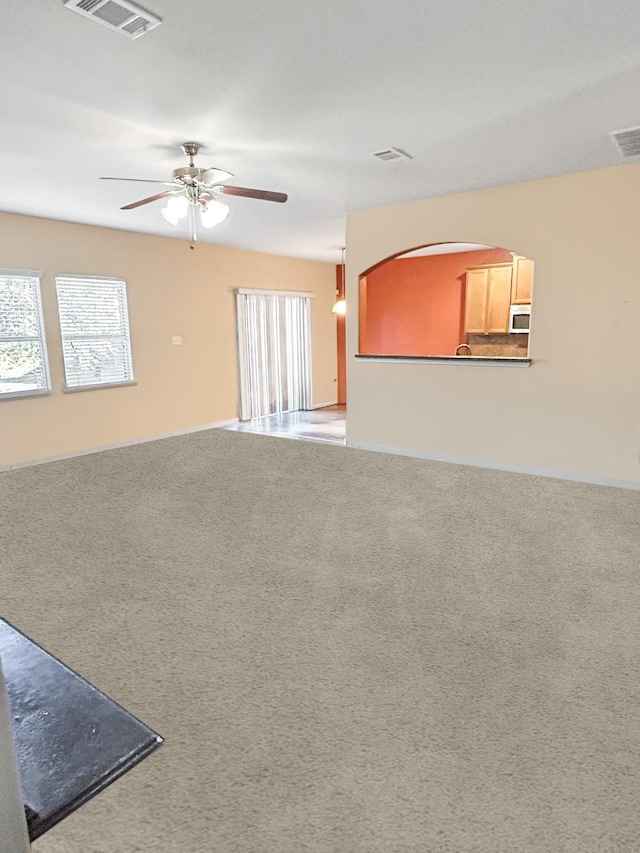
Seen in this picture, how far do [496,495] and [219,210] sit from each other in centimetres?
290

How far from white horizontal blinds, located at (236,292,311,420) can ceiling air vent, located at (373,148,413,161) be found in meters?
4.04

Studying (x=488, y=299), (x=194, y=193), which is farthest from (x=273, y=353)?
(x=194, y=193)

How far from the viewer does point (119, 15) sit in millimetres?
1859

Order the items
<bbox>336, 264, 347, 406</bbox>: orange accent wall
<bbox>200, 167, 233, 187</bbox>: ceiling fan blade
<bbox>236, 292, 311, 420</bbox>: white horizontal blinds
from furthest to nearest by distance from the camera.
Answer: <bbox>336, 264, 347, 406</bbox>: orange accent wall
<bbox>236, 292, 311, 420</bbox>: white horizontal blinds
<bbox>200, 167, 233, 187</bbox>: ceiling fan blade

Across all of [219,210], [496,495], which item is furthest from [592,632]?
[219,210]

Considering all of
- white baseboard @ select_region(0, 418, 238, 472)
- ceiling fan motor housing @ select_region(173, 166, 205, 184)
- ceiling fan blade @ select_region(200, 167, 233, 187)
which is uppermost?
ceiling fan blade @ select_region(200, 167, 233, 187)

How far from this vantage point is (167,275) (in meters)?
6.14

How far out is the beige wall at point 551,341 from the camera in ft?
12.4

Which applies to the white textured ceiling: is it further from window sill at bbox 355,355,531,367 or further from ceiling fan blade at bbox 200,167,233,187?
window sill at bbox 355,355,531,367

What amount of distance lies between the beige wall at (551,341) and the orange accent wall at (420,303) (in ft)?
6.73

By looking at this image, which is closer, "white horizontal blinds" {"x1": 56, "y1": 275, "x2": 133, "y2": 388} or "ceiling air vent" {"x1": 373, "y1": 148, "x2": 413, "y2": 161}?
"ceiling air vent" {"x1": 373, "y1": 148, "x2": 413, "y2": 161}

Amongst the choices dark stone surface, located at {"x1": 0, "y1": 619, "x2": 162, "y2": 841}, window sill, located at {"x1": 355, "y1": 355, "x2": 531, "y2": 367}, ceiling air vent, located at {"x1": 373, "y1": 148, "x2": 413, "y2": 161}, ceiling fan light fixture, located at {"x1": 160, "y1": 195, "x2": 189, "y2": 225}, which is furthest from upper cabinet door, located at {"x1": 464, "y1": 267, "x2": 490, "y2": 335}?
dark stone surface, located at {"x1": 0, "y1": 619, "x2": 162, "y2": 841}

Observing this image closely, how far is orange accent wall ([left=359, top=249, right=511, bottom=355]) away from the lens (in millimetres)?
6969

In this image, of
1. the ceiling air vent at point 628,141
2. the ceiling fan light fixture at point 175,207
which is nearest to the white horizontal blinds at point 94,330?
the ceiling fan light fixture at point 175,207
